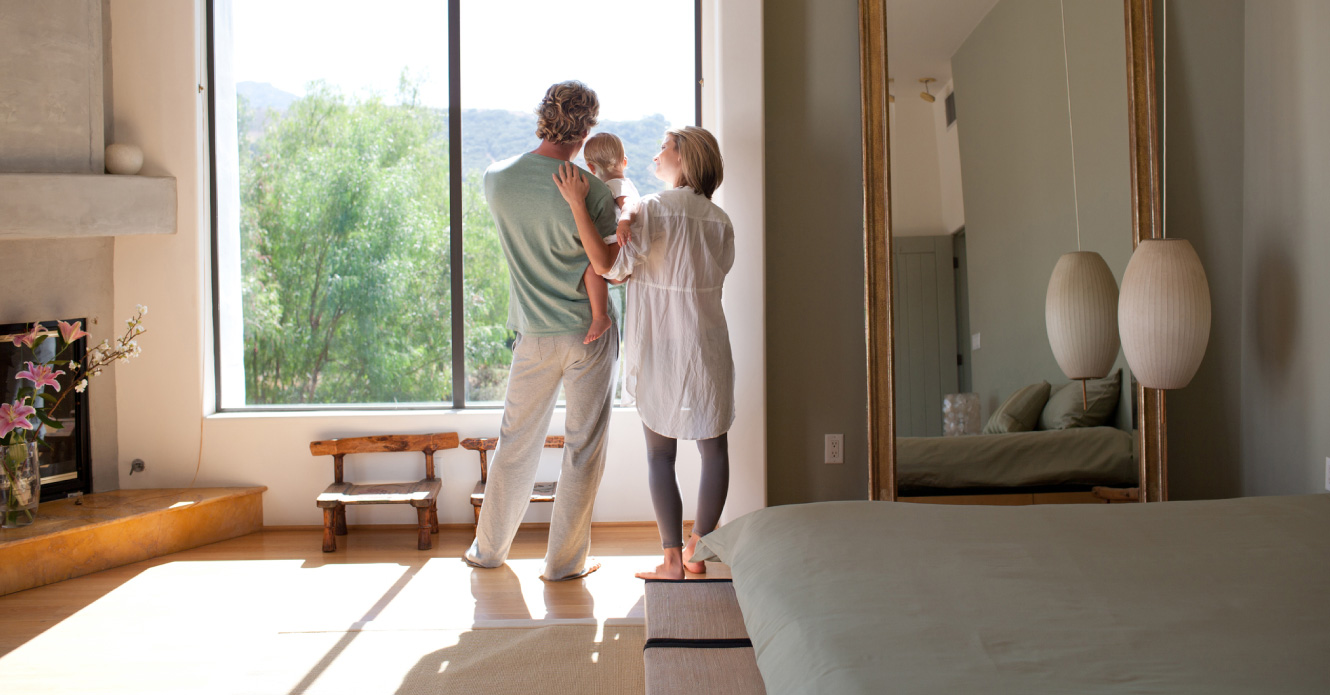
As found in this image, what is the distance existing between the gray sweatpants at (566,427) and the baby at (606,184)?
86 millimetres

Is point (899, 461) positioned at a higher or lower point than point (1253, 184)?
lower

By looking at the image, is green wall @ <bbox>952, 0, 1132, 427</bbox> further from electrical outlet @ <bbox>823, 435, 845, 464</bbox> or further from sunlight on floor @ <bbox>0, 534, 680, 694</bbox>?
sunlight on floor @ <bbox>0, 534, 680, 694</bbox>

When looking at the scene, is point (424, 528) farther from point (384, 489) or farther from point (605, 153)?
point (605, 153)

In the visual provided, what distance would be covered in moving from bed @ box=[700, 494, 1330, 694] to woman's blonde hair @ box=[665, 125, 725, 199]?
122 cm

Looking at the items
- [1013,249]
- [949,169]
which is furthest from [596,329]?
[1013,249]

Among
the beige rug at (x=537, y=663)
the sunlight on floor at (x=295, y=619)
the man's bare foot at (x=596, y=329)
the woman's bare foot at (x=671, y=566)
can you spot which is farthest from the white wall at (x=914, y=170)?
the beige rug at (x=537, y=663)

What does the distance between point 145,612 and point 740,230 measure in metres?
2.34

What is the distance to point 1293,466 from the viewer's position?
2.77 meters

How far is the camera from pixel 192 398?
11.6ft

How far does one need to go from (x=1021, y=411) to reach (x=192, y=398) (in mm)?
3285

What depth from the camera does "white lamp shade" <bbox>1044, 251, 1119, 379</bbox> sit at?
296cm

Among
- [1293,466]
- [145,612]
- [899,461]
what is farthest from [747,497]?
[145,612]

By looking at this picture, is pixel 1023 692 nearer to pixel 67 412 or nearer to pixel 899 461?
pixel 899 461

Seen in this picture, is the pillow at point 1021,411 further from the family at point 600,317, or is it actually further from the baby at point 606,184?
the baby at point 606,184
